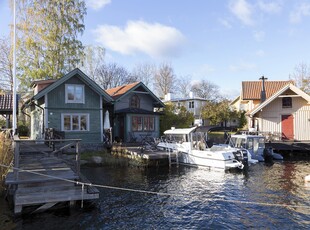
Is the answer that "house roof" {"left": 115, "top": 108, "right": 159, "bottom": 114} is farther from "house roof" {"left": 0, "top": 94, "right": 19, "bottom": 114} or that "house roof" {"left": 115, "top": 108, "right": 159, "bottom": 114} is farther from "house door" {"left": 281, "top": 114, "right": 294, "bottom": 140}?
"house door" {"left": 281, "top": 114, "right": 294, "bottom": 140}

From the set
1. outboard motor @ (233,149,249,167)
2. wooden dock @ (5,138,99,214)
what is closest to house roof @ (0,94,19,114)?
wooden dock @ (5,138,99,214)

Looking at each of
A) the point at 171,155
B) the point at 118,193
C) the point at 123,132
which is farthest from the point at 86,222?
the point at 123,132

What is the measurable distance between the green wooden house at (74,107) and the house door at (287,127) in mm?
17197

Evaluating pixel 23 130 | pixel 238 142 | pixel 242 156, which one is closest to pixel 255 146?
pixel 238 142

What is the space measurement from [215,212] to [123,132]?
58.2 feet

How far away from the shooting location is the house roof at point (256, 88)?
3520 centimetres

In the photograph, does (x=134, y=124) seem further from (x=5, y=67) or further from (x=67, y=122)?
(x=5, y=67)

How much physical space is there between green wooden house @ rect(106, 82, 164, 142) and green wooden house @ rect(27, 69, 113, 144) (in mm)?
2470

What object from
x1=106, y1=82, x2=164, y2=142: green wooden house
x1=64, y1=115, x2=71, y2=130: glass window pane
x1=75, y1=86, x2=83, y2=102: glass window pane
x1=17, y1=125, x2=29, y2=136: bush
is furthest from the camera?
x1=17, y1=125, x2=29, y2=136: bush

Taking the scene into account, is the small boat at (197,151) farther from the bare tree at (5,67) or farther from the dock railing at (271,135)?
the bare tree at (5,67)

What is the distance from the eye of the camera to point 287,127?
2900 centimetres

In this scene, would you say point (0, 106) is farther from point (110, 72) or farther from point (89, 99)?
point (110, 72)

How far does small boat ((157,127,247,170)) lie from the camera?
1822cm

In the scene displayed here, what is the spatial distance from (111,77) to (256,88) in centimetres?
2711
